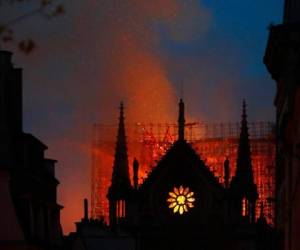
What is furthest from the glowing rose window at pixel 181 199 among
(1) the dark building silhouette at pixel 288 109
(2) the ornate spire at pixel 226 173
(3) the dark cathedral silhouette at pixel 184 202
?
(1) the dark building silhouette at pixel 288 109

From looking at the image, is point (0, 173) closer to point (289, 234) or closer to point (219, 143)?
point (289, 234)

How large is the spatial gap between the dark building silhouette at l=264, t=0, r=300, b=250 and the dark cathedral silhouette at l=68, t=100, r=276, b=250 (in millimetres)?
56426

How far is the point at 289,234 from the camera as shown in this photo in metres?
55.1

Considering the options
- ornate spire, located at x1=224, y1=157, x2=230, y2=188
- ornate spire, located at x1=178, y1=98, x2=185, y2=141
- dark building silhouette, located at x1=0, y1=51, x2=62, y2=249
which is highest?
ornate spire, located at x1=178, y1=98, x2=185, y2=141

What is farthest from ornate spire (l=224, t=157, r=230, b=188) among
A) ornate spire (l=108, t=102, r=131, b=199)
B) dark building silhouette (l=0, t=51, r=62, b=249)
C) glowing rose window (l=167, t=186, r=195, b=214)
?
dark building silhouette (l=0, t=51, r=62, b=249)

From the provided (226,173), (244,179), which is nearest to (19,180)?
(244,179)

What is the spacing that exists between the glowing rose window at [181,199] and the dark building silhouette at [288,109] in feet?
200

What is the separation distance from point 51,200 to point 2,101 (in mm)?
6909

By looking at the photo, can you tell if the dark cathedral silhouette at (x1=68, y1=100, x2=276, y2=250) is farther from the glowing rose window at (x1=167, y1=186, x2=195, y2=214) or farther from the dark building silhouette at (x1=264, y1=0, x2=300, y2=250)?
the dark building silhouette at (x1=264, y1=0, x2=300, y2=250)

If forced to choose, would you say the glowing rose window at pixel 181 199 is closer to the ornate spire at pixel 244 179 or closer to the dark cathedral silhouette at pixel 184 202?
the dark cathedral silhouette at pixel 184 202

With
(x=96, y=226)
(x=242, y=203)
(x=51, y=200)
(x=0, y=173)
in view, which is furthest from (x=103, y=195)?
(x=0, y=173)

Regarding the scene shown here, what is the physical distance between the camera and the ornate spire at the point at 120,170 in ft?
442

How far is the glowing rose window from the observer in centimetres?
13675

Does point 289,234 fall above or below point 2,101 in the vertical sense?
below
